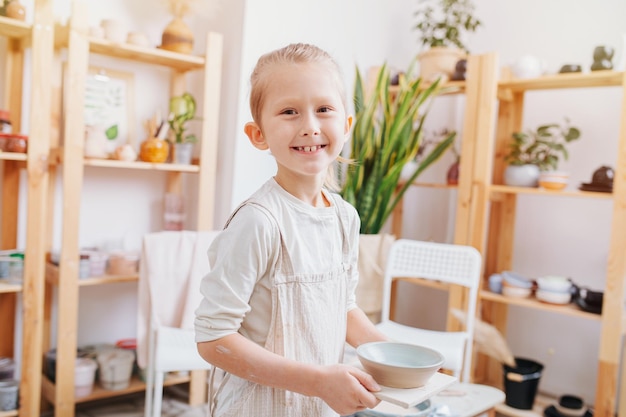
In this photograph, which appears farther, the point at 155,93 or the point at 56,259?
the point at 155,93

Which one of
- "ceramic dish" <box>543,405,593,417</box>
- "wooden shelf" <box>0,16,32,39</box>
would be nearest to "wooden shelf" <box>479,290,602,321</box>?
"ceramic dish" <box>543,405,593,417</box>

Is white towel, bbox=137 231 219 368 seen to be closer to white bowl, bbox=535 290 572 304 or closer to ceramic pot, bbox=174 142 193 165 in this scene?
ceramic pot, bbox=174 142 193 165

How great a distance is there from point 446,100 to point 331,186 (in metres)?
2.59

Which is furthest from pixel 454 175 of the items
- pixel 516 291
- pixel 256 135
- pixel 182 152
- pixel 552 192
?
pixel 256 135

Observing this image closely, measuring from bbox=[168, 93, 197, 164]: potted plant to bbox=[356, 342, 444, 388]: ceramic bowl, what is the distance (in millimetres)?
1884

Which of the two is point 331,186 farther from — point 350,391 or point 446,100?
point 446,100

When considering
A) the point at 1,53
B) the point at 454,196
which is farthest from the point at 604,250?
the point at 1,53

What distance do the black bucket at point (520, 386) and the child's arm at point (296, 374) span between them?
82.6 inches

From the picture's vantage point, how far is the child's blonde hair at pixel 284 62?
90 centimetres

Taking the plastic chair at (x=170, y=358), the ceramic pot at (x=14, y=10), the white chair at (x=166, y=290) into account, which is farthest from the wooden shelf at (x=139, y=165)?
the plastic chair at (x=170, y=358)

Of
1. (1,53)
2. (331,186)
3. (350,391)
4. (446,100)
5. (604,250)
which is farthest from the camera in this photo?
(446,100)

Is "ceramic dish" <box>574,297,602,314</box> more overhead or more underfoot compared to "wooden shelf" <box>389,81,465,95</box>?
more underfoot

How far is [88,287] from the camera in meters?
2.77

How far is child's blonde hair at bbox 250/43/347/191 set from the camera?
2.96 feet
